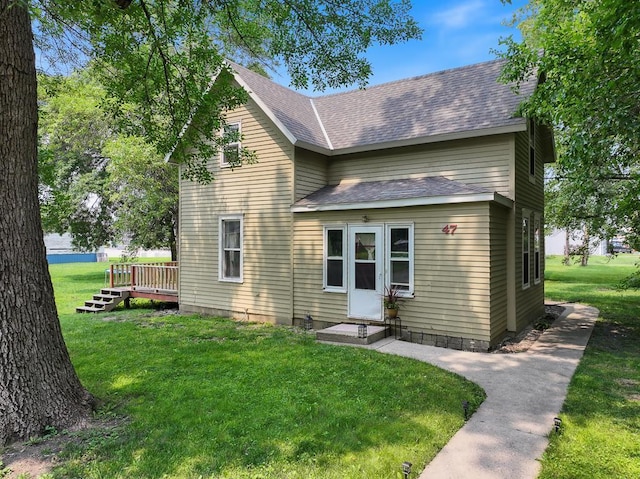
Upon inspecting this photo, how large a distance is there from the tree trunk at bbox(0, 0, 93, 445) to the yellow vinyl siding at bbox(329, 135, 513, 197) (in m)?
7.37

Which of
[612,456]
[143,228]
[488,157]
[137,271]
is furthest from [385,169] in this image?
[143,228]

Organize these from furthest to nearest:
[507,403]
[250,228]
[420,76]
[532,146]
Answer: [420,76]
[250,228]
[532,146]
[507,403]

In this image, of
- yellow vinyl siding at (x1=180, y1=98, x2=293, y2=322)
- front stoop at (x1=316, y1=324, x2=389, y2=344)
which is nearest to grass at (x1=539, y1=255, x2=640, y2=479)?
front stoop at (x1=316, y1=324, x2=389, y2=344)

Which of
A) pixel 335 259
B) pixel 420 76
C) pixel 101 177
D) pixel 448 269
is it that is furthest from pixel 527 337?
pixel 101 177

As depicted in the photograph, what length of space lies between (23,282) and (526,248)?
9894mm

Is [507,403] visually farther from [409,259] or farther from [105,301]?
[105,301]

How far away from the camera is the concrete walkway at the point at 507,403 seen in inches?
141

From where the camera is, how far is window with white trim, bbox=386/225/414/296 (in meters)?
8.37

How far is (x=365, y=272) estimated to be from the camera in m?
8.97

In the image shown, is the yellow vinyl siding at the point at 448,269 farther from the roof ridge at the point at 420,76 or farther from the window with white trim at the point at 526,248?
the roof ridge at the point at 420,76

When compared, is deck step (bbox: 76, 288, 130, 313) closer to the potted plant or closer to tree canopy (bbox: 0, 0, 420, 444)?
tree canopy (bbox: 0, 0, 420, 444)

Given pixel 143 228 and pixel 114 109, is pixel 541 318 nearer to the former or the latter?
pixel 114 109

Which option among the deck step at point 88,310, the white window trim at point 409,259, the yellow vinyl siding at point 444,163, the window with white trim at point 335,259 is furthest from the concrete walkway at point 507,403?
the deck step at point 88,310

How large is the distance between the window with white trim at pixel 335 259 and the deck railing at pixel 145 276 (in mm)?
5707
